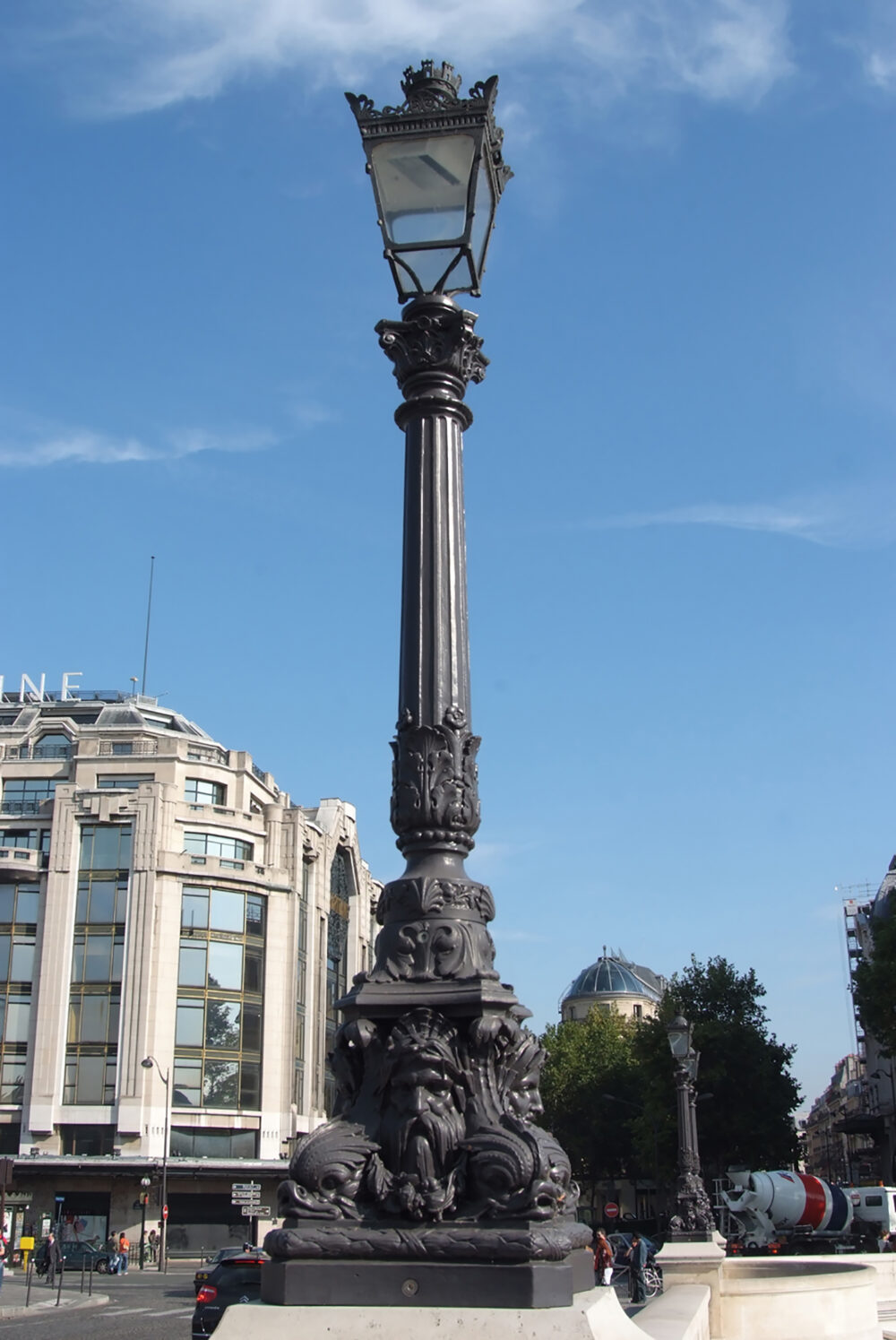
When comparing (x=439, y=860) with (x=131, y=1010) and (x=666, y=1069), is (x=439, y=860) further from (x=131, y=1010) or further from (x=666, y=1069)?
(x=666, y=1069)

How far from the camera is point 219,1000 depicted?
49812 mm

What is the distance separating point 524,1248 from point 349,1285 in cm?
79

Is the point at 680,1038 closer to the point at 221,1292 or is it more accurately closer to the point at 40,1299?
the point at 221,1292

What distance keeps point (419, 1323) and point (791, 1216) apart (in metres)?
37.8

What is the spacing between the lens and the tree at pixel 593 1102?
75812 millimetres

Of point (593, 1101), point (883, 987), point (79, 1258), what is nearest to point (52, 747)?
point (79, 1258)

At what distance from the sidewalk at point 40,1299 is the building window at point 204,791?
71.1ft

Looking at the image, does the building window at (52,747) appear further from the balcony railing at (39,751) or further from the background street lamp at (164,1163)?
the background street lamp at (164,1163)

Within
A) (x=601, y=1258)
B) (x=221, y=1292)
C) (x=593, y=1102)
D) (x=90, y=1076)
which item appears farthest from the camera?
(x=593, y=1102)

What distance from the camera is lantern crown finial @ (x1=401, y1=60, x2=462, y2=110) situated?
23.6ft

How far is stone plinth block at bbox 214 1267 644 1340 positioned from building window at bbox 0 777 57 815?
50581 mm

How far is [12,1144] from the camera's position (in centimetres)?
4694

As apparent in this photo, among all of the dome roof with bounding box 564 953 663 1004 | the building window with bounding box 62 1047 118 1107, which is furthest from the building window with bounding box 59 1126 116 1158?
the dome roof with bounding box 564 953 663 1004

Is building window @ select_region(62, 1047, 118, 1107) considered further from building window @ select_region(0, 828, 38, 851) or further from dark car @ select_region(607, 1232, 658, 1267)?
dark car @ select_region(607, 1232, 658, 1267)
